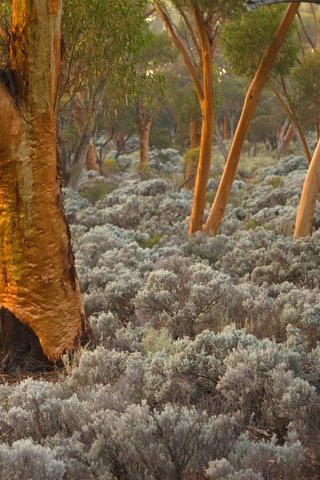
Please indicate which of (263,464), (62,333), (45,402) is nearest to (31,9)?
(62,333)

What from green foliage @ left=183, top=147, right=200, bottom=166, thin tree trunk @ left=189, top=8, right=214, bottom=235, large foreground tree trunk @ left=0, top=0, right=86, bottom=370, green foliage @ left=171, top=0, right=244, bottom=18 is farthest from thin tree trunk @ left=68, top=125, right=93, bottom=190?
large foreground tree trunk @ left=0, top=0, right=86, bottom=370

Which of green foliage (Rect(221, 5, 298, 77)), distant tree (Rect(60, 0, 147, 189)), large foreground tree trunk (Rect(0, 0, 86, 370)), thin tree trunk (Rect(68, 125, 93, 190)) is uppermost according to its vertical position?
green foliage (Rect(221, 5, 298, 77))

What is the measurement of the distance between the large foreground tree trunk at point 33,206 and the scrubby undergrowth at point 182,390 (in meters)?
0.60

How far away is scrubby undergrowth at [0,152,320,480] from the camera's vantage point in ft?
12.2

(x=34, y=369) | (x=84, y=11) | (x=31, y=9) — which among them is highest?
(x=84, y=11)

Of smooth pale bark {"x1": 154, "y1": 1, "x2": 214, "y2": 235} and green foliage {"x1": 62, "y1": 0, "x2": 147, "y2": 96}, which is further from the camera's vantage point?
smooth pale bark {"x1": 154, "y1": 1, "x2": 214, "y2": 235}

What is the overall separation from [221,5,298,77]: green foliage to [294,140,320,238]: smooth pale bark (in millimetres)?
4840

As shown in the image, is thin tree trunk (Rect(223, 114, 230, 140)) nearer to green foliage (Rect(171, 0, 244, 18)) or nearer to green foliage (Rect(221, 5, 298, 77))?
green foliage (Rect(221, 5, 298, 77))

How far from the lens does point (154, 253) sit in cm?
1200

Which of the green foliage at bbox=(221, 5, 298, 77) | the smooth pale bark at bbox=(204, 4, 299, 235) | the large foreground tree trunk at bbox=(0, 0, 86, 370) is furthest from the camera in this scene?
the green foliage at bbox=(221, 5, 298, 77)

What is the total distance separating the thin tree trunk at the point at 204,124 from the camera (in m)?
12.8

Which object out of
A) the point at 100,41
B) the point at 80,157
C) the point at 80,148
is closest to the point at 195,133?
the point at 80,157

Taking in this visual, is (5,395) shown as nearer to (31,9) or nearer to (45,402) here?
(45,402)

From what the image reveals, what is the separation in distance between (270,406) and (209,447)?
84cm
